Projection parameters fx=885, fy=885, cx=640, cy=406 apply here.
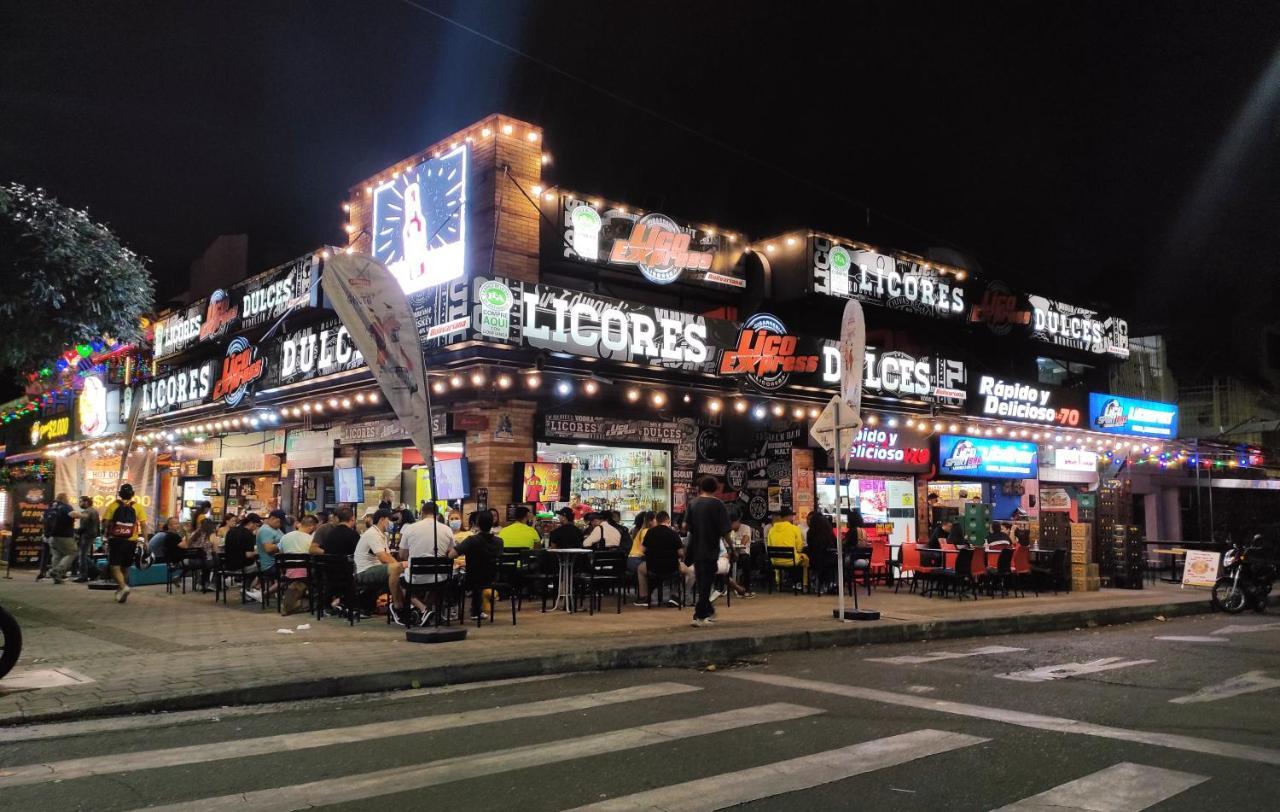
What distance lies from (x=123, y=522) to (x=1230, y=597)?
18.3 metres

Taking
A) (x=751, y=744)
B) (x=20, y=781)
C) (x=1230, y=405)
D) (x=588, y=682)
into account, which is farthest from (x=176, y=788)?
(x=1230, y=405)

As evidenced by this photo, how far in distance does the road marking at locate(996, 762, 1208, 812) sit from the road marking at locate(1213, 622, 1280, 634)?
885cm

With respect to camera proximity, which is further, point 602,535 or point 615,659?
point 602,535

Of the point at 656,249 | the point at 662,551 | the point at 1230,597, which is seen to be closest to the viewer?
the point at 662,551

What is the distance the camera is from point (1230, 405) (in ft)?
104

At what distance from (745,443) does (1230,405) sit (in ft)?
74.4

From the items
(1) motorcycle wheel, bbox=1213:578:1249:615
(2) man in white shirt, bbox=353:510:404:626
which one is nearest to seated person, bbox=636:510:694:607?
(2) man in white shirt, bbox=353:510:404:626

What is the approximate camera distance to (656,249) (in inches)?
683

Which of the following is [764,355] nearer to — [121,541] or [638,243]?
[638,243]

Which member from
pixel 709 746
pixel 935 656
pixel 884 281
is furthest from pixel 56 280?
pixel 884 281

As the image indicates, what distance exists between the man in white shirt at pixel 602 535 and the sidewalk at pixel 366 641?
1037mm

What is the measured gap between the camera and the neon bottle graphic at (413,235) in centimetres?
1662

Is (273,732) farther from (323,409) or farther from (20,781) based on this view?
(323,409)

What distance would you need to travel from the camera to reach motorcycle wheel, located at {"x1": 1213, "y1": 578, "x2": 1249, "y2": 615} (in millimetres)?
14906
